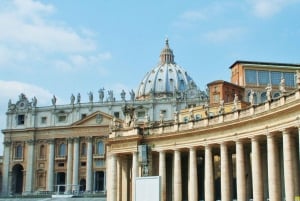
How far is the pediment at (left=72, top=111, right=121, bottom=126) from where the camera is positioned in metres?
150

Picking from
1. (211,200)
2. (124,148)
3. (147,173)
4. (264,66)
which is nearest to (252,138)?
(211,200)

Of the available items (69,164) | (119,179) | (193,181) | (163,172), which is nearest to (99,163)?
(69,164)

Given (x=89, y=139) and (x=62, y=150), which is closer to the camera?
(x=89, y=139)

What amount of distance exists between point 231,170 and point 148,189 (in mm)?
15448

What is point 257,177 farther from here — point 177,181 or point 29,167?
point 29,167

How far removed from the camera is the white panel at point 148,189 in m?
53.6

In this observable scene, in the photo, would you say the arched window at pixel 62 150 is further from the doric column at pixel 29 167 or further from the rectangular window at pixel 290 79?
the rectangular window at pixel 290 79

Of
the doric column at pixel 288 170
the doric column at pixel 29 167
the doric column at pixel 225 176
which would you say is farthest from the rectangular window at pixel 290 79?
the doric column at pixel 29 167

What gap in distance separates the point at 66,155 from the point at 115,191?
278ft

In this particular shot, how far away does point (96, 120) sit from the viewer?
497 ft

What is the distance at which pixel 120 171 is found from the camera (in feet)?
238

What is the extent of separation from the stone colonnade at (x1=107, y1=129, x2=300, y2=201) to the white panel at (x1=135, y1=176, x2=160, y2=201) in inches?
375

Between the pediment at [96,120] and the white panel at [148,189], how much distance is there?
94482 millimetres

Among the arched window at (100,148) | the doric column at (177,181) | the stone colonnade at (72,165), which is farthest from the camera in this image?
the arched window at (100,148)
